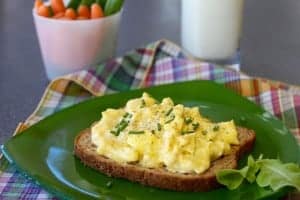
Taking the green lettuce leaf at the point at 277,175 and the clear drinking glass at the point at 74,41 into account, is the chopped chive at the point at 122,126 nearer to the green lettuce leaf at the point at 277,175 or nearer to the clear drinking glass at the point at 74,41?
the green lettuce leaf at the point at 277,175

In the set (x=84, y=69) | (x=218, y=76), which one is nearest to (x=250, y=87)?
(x=218, y=76)

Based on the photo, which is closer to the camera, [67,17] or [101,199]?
[101,199]

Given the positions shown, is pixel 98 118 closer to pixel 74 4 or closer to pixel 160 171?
pixel 160 171

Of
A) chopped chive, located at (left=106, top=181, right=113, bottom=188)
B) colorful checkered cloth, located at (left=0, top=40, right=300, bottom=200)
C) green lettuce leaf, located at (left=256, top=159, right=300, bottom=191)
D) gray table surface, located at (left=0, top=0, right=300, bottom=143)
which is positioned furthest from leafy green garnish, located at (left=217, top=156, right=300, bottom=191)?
gray table surface, located at (left=0, top=0, right=300, bottom=143)

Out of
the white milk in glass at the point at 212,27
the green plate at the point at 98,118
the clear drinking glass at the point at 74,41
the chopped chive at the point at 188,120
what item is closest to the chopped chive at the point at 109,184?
the green plate at the point at 98,118

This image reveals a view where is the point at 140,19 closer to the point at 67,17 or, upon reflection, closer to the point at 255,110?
the point at 67,17

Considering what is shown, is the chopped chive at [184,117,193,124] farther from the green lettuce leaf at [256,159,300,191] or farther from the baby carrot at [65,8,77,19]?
the baby carrot at [65,8,77,19]
